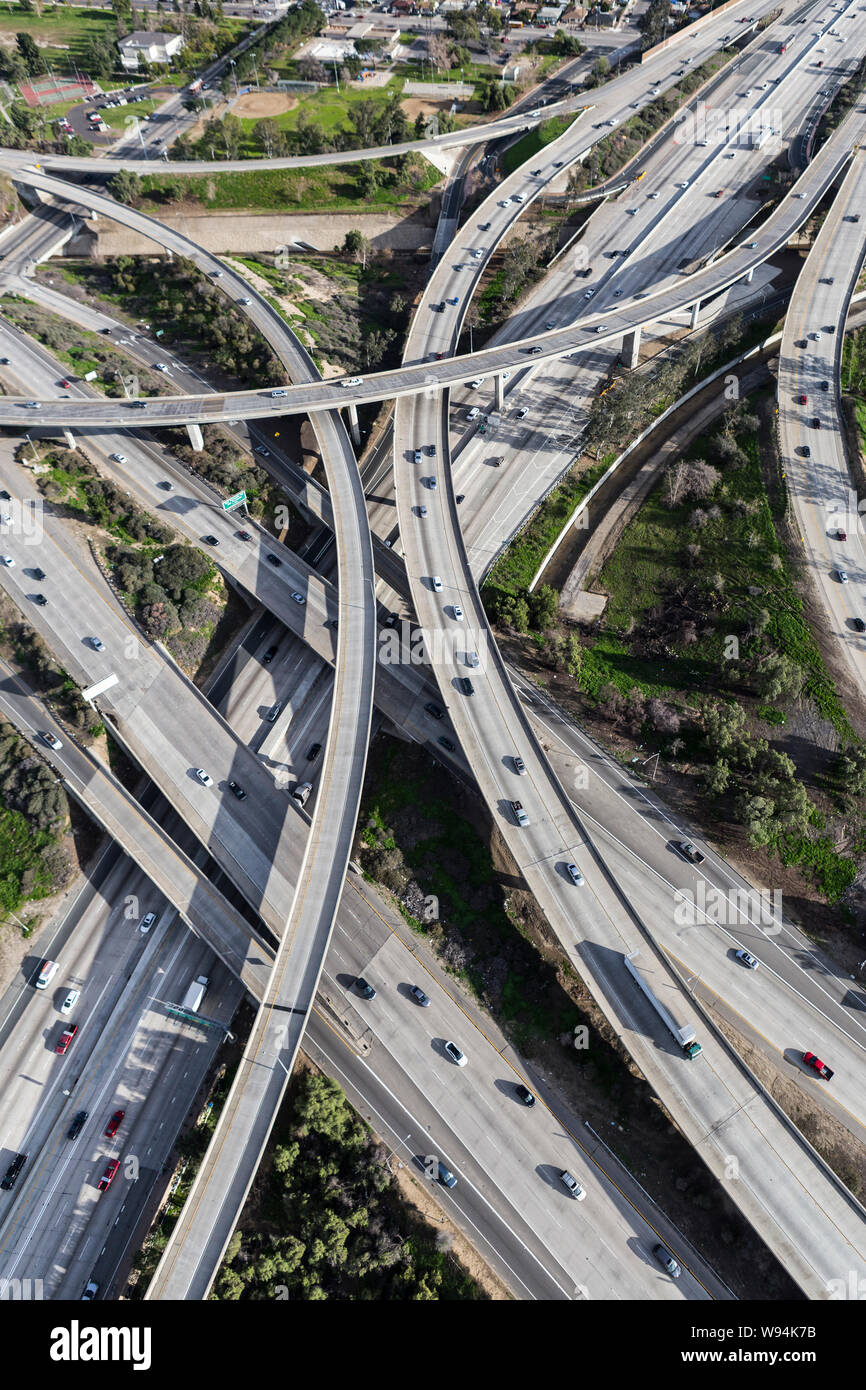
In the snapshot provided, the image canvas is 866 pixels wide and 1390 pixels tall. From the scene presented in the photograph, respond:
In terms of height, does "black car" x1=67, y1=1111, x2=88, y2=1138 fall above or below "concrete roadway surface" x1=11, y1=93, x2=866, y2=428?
below

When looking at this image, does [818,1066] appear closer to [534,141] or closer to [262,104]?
[534,141]

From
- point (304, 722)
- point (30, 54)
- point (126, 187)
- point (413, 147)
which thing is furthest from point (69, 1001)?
point (30, 54)

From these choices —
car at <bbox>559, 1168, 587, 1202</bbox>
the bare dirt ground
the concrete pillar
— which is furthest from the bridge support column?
the bare dirt ground

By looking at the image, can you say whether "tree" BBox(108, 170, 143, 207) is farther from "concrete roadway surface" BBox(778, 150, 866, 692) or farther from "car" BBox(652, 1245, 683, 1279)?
"car" BBox(652, 1245, 683, 1279)

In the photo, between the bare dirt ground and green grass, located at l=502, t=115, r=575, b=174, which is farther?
the bare dirt ground

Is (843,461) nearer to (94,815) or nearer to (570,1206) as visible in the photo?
(570,1206)

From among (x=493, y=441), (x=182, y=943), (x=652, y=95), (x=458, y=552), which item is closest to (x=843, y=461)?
(x=493, y=441)
